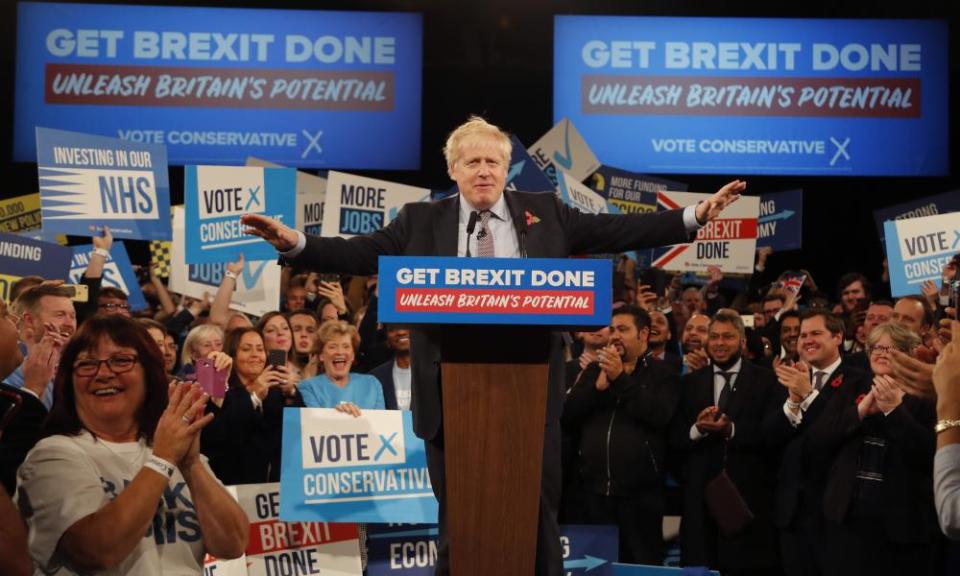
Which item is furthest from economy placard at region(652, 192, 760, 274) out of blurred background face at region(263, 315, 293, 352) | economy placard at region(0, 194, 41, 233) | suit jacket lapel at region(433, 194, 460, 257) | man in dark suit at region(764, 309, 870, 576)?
suit jacket lapel at region(433, 194, 460, 257)

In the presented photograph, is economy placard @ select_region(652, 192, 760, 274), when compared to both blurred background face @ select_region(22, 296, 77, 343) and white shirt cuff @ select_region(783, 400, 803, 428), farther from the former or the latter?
blurred background face @ select_region(22, 296, 77, 343)

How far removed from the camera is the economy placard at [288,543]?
18.1 ft

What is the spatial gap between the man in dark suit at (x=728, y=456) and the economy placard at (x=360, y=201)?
266 cm

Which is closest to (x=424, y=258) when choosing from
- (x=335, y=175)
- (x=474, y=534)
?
(x=474, y=534)

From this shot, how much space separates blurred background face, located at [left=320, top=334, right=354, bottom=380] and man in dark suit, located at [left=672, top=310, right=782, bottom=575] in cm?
177

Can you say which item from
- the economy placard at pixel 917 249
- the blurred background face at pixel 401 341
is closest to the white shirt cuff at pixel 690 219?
the blurred background face at pixel 401 341

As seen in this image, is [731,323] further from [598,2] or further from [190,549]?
[598,2]

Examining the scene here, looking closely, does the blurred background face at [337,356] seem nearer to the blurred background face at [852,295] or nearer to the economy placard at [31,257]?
the economy placard at [31,257]

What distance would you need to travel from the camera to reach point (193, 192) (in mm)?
7457

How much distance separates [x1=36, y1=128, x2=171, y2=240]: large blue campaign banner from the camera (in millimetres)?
7277

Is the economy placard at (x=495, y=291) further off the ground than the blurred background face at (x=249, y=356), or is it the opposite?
the economy placard at (x=495, y=291)

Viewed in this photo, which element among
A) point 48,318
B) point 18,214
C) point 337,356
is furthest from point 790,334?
point 18,214

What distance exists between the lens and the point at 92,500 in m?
2.69

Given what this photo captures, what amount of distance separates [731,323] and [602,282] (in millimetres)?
3862
